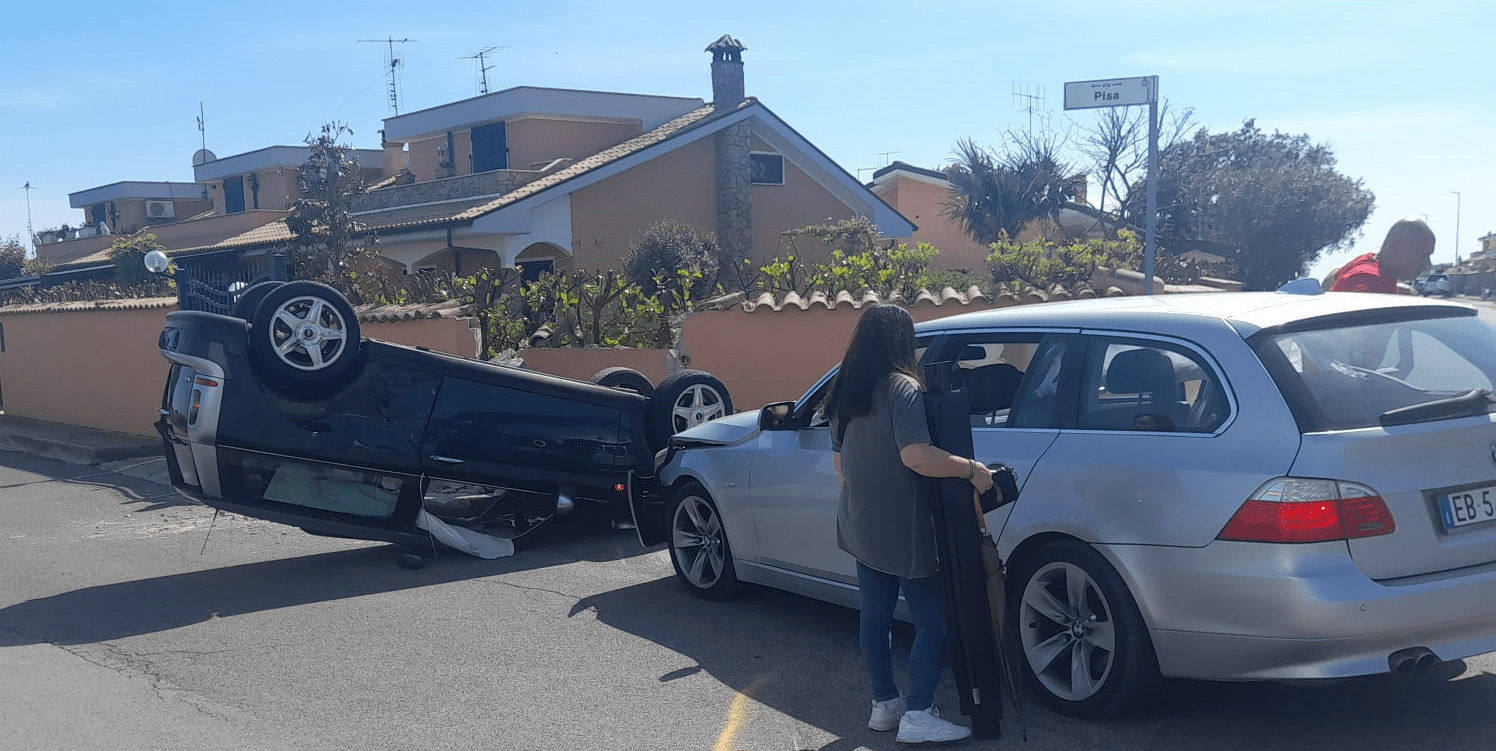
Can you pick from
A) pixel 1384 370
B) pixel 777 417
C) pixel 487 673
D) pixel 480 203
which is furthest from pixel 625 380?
pixel 480 203

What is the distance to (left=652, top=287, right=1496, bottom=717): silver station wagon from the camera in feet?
14.0

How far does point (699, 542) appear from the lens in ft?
23.7

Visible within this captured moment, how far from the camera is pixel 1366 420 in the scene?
4.40 meters

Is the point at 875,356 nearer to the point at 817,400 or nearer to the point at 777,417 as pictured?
the point at 777,417

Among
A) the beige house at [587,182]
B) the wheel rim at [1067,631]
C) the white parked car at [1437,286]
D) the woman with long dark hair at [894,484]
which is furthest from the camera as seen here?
the white parked car at [1437,286]

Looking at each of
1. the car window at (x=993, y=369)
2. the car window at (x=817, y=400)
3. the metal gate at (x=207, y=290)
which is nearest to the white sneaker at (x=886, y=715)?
the car window at (x=993, y=369)

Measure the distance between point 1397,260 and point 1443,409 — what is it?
→ 3475mm

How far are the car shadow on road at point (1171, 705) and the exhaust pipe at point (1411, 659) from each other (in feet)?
0.80

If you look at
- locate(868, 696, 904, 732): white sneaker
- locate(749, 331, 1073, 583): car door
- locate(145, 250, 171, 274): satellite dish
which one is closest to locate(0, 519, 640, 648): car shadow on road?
locate(749, 331, 1073, 583): car door

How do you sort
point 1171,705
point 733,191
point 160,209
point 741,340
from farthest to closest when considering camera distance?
point 160,209
point 733,191
point 741,340
point 1171,705

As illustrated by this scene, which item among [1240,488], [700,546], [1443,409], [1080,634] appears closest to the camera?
[1240,488]

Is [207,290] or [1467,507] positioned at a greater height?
[207,290]

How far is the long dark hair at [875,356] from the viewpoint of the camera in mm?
4645

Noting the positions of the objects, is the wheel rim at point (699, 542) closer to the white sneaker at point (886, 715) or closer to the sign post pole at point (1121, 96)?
the white sneaker at point (886, 715)
